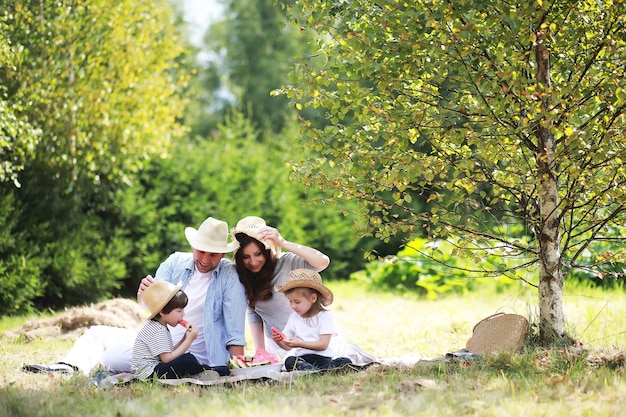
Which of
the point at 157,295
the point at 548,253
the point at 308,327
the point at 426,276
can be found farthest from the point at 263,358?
the point at 426,276

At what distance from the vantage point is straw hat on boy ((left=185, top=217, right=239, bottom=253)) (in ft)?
17.6

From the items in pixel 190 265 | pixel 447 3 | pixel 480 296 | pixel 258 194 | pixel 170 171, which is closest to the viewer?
pixel 447 3

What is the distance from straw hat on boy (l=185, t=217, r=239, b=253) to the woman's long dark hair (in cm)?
8

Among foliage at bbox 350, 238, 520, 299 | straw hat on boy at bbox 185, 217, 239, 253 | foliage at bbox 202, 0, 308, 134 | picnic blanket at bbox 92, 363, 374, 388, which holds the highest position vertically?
foliage at bbox 202, 0, 308, 134

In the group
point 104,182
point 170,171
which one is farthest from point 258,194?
point 104,182

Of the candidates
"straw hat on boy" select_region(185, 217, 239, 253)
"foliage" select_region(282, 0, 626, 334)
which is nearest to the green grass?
"foliage" select_region(282, 0, 626, 334)

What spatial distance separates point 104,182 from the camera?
394 inches

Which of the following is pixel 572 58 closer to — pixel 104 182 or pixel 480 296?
pixel 480 296

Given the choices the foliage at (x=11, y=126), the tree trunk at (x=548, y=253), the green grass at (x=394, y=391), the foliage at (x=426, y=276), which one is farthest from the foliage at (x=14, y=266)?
the tree trunk at (x=548, y=253)

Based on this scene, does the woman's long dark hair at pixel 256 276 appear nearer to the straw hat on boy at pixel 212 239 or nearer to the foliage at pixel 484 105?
the straw hat on boy at pixel 212 239

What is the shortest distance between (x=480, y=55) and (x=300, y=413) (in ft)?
8.43

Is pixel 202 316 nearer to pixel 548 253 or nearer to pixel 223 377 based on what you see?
pixel 223 377

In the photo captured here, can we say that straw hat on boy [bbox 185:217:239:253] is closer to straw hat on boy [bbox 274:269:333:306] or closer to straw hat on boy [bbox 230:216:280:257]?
straw hat on boy [bbox 230:216:280:257]

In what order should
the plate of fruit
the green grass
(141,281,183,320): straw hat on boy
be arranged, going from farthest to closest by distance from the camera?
the plate of fruit
(141,281,183,320): straw hat on boy
the green grass
